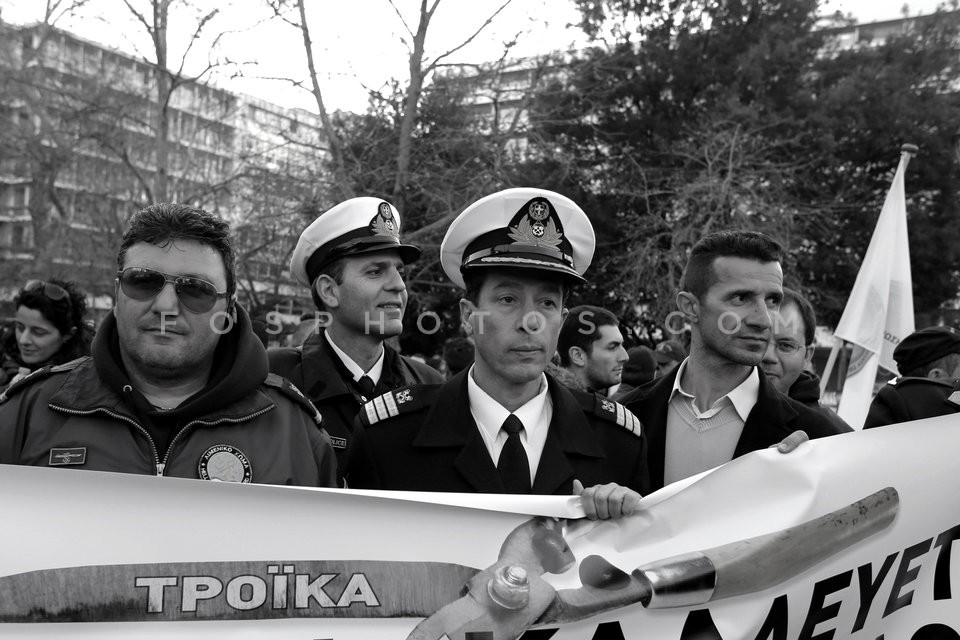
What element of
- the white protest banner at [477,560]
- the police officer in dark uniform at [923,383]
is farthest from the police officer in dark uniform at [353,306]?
the police officer in dark uniform at [923,383]

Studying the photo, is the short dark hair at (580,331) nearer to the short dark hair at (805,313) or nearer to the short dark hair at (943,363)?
the short dark hair at (805,313)

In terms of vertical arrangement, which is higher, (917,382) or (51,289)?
(51,289)

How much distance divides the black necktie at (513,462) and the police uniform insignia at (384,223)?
5.53ft

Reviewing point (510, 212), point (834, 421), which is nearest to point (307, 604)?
point (510, 212)

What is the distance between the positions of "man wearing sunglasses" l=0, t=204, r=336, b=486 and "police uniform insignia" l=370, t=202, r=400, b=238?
1582 mm

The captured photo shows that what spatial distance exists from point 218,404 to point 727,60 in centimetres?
2321

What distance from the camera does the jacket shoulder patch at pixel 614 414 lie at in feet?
9.25

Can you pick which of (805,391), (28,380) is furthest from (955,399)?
(28,380)

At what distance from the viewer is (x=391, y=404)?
2.82 metres

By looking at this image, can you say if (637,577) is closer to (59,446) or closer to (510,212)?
(510,212)

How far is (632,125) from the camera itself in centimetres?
2311

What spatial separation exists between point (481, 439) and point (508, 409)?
14 centimetres

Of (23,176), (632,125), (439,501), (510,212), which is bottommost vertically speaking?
(439,501)

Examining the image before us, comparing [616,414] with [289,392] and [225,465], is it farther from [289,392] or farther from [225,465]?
[225,465]
